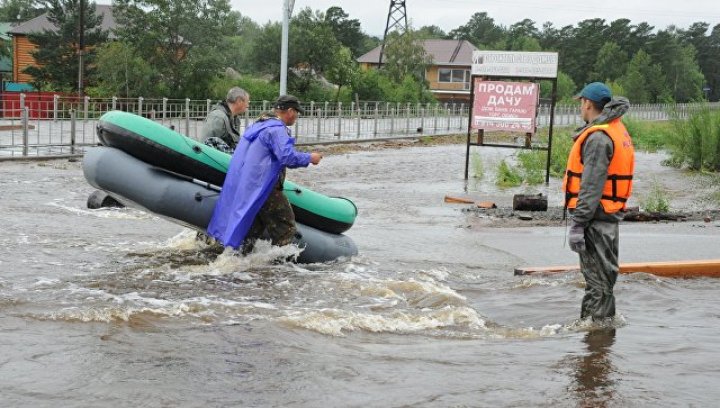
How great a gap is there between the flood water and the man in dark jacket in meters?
1.15

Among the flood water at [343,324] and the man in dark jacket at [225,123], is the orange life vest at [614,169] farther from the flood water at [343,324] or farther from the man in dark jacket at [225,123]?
the man in dark jacket at [225,123]

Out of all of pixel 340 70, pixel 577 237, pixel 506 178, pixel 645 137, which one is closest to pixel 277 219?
pixel 577 237

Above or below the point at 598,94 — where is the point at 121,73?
above

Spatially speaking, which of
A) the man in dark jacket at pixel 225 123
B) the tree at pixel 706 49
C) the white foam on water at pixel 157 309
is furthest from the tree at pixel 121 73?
the tree at pixel 706 49

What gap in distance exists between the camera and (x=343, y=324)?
6535 mm

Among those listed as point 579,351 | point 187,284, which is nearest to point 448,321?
point 579,351

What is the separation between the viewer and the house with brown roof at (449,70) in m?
84.3

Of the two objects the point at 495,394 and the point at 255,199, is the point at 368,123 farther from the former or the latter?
the point at 495,394

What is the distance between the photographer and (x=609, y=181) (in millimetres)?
6230

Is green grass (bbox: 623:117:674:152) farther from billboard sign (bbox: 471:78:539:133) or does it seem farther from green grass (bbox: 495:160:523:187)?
green grass (bbox: 495:160:523:187)

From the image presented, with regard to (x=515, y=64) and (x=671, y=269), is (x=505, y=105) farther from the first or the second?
(x=671, y=269)

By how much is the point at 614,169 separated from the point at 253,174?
3386 millimetres

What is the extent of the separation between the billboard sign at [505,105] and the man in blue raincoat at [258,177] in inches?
429

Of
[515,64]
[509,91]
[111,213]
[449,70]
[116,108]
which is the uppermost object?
[449,70]
